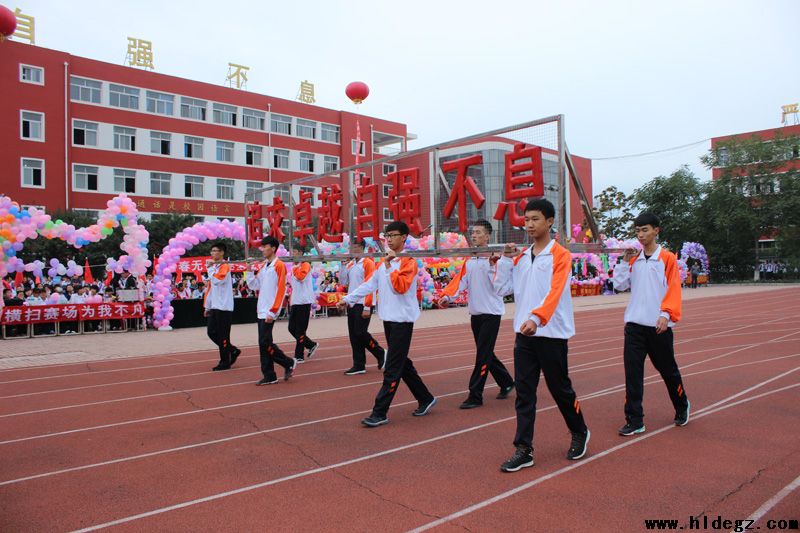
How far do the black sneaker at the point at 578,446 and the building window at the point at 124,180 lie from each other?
30.4m

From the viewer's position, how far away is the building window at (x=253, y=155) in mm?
34688

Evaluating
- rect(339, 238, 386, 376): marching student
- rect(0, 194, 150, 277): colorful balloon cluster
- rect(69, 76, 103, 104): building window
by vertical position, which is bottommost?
rect(339, 238, 386, 376): marching student

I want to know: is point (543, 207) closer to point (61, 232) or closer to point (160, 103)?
point (61, 232)

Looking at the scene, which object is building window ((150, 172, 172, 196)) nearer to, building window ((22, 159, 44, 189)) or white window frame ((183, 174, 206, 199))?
white window frame ((183, 174, 206, 199))

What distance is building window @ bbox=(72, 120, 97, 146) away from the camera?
1117 inches

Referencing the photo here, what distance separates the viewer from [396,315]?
513cm

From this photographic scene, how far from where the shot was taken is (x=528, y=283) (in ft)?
13.4

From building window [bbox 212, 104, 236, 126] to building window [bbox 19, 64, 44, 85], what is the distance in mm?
8693

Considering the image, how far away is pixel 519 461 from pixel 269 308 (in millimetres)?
4004

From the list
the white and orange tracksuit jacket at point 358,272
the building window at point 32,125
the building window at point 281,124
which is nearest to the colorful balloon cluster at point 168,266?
the white and orange tracksuit jacket at point 358,272

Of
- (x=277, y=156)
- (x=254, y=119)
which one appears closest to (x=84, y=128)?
(x=254, y=119)

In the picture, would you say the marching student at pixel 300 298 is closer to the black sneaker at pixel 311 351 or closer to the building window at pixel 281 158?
the black sneaker at pixel 311 351

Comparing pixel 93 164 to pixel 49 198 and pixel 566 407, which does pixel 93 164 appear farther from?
pixel 566 407

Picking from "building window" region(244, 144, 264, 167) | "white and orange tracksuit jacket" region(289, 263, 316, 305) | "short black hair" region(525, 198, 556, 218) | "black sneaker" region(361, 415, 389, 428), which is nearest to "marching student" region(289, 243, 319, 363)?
"white and orange tracksuit jacket" region(289, 263, 316, 305)
